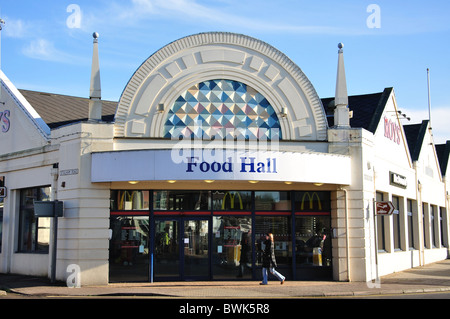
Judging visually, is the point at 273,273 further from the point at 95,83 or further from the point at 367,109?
the point at 367,109

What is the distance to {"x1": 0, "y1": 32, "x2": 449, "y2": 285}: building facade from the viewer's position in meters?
17.9

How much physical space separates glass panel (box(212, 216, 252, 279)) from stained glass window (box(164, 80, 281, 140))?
9.72 ft

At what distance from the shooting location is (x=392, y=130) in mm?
24516

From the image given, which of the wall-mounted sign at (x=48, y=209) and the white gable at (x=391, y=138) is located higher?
the white gable at (x=391, y=138)

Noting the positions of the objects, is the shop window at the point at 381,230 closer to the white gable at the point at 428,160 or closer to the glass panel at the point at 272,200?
the glass panel at the point at 272,200

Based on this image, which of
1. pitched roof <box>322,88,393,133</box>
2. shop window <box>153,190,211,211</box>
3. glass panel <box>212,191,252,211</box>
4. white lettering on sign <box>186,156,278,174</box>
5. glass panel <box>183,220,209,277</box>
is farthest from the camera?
pitched roof <box>322,88,393,133</box>

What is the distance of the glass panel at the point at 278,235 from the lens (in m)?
19.3

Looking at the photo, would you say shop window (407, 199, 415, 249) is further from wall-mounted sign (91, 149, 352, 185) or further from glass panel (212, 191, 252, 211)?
glass panel (212, 191, 252, 211)

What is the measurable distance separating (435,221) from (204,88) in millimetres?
19795

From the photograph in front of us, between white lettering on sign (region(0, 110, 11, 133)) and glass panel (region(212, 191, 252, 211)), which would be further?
white lettering on sign (region(0, 110, 11, 133))

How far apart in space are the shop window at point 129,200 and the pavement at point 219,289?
2549mm

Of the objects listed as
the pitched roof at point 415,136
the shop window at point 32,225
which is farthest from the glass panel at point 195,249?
the pitched roof at point 415,136

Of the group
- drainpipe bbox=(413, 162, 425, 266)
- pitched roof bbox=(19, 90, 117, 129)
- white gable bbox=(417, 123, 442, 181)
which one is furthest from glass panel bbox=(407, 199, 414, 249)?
pitched roof bbox=(19, 90, 117, 129)
